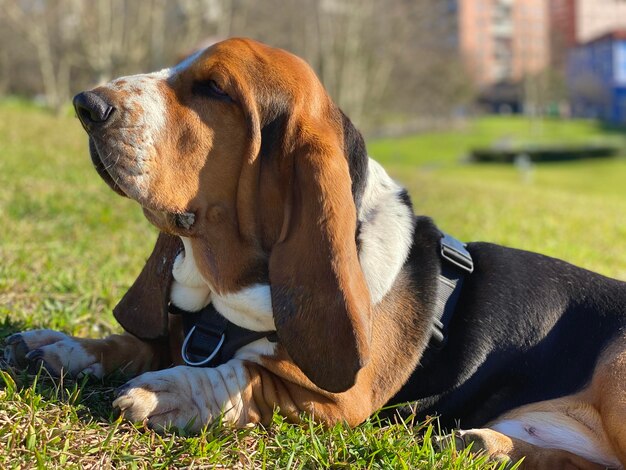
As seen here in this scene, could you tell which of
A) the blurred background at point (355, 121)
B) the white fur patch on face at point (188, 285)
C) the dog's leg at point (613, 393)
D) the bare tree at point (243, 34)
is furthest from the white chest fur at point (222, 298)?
the bare tree at point (243, 34)

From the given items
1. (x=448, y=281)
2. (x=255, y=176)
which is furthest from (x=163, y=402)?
(x=448, y=281)

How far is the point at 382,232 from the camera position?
3.25 m

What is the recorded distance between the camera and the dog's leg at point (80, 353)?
10.2ft

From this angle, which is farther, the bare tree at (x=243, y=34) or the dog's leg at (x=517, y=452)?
the bare tree at (x=243, y=34)

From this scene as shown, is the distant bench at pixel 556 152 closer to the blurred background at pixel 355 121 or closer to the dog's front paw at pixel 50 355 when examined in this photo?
the blurred background at pixel 355 121

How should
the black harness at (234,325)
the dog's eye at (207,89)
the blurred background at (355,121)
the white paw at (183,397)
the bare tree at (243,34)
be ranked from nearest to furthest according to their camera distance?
the white paw at (183,397), the dog's eye at (207,89), the black harness at (234,325), the blurred background at (355,121), the bare tree at (243,34)

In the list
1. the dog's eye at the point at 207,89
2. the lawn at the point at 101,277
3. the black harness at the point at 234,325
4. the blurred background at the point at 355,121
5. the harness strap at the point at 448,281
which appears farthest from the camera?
the blurred background at the point at 355,121

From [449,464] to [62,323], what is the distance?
222 cm

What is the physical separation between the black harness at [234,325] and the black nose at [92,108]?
2.95ft

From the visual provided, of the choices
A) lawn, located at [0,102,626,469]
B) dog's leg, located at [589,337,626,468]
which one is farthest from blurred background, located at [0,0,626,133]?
dog's leg, located at [589,337,626,468]

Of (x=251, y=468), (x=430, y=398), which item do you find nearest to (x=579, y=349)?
(x=430, y=398)

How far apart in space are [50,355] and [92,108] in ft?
3.38

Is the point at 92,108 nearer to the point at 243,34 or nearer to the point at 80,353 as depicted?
the point at 80,353

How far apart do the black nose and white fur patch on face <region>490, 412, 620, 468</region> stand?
202 centimetres
